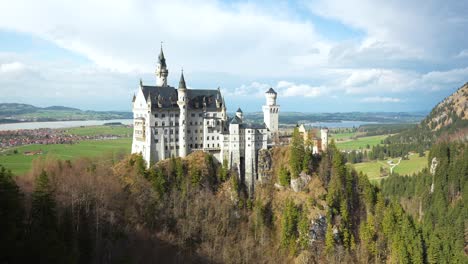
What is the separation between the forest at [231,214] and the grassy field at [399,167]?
242ft

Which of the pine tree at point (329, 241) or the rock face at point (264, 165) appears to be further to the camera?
the rock face at point (264, 165)

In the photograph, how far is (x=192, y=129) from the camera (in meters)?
95.6

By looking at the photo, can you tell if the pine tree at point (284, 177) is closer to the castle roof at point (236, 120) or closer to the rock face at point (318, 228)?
the rock face at point (318, 228)

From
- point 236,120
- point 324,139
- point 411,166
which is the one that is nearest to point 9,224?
point 236,120

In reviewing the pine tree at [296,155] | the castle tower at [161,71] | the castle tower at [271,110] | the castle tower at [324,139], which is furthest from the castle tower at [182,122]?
the castle tower at [324,139]

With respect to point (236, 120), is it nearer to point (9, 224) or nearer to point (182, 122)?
point (182, 122)

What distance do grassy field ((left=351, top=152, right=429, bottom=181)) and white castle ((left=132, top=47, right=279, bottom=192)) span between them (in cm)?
9033

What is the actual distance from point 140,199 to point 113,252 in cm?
1690

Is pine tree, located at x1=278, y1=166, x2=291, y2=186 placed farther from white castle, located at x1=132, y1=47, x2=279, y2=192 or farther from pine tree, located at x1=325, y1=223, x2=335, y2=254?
pine tree, located at x1=325, y1=223, x2=335, y2=254

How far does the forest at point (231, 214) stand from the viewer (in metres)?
72.1

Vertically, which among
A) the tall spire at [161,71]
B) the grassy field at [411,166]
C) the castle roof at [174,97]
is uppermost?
the tall spire at [161,71]

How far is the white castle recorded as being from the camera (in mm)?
90375

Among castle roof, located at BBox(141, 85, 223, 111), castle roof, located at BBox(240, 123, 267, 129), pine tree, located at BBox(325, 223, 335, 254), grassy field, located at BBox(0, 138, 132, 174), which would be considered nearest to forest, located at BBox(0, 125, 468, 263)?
pine tree, located at BBox(325, 223, 335, 254)

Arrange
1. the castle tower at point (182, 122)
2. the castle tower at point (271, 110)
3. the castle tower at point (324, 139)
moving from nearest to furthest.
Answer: the castle tower at point (182, 122) → the castle tower at point (324, 139) → the castle tower at point (271, 110)
